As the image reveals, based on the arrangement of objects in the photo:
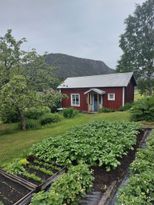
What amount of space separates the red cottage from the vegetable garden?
1228 centimetres

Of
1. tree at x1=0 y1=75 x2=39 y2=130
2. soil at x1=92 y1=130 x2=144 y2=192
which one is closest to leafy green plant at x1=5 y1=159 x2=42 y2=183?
soil at x1=92 y1=130 x2=144 y2=192

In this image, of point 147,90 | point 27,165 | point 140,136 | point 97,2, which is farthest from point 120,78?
point 27,165

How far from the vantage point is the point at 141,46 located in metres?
24.1

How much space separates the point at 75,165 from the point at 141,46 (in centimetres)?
2231

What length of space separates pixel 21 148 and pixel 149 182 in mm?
4695

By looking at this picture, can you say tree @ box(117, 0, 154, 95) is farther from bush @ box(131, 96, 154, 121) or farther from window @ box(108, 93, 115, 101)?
bush @ box(131, 96, 154, 121)

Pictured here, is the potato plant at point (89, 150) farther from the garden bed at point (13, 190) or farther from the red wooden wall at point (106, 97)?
the red wooden wall at point (106, 97)

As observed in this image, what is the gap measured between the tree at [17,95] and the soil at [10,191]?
206 inches

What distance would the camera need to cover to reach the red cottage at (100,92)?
18.4 meters

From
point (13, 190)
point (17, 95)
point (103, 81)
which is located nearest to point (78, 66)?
point (103, 81)

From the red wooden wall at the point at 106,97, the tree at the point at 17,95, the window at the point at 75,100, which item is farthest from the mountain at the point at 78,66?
the tree at the point at 17,95

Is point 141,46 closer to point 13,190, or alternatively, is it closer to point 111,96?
point 111,96

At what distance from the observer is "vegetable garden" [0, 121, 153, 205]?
10.5 ft

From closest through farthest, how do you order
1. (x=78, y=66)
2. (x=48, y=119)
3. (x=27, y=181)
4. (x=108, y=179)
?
(x=27, y=181)
(x=108, y=179)
(x=48, y=119)
(x=78, y=66)
